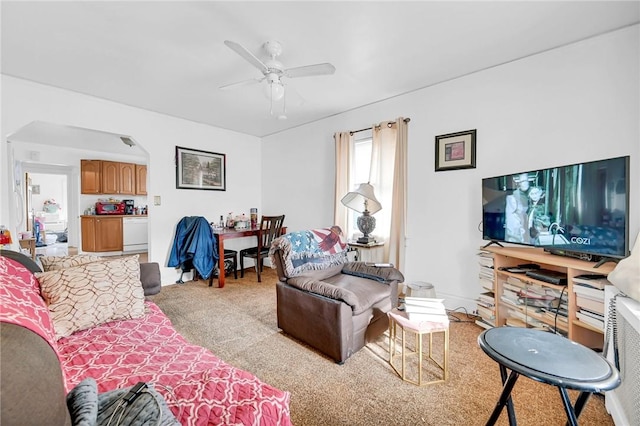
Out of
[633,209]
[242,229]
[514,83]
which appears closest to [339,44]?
[514,83]

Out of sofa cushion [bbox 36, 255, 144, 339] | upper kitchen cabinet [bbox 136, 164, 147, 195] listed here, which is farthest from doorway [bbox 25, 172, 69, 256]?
sofa cushion [bbox 36, 255, 144, 339]

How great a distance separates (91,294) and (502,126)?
350 cm

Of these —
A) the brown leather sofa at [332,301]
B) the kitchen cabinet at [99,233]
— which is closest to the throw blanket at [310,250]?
the brown leather sofa at [332,301]

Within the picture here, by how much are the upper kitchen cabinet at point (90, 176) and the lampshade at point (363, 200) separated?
19.5 feet

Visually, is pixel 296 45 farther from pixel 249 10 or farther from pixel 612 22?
pixel 612 22

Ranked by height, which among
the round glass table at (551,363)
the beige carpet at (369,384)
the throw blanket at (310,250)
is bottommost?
the beige carpet at (369,384)

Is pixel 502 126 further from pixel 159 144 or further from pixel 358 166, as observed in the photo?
pixel 159 144

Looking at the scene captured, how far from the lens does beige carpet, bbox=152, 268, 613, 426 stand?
4.77ft

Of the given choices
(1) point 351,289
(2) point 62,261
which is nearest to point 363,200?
(1) point 351,289

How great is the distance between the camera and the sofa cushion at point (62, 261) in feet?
5.24

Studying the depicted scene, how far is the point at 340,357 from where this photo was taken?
1891 millimetres

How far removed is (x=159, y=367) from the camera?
115cm

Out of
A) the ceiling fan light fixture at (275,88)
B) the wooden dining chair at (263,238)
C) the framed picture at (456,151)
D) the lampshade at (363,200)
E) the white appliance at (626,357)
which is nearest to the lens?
the white appliance at (626,357)

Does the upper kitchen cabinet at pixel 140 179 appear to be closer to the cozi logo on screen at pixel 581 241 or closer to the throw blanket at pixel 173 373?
the throw blanket at pixel 173 373
